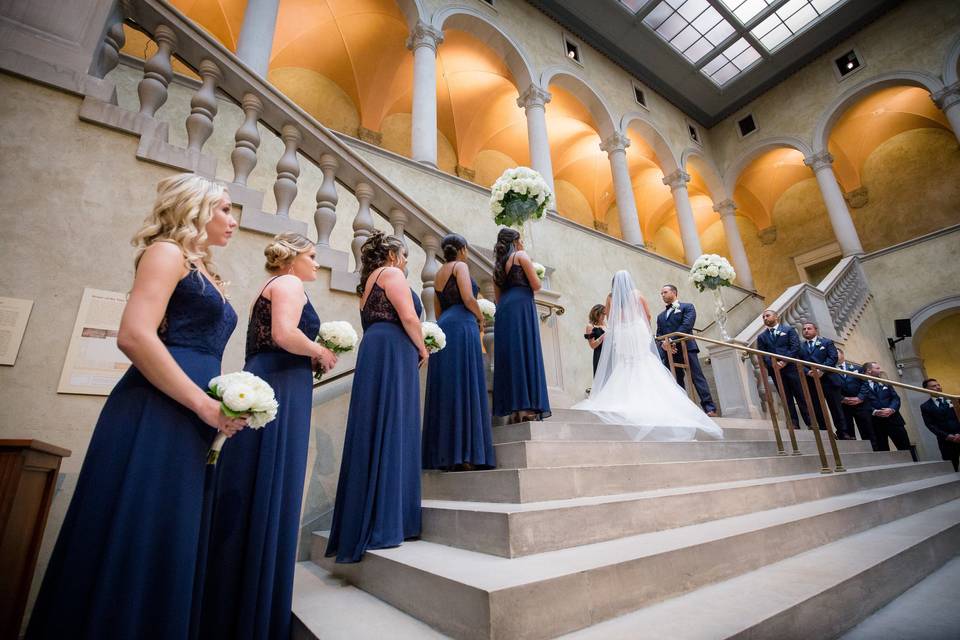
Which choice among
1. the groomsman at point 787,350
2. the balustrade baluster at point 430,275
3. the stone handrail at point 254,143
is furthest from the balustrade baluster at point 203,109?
the groomsman at point 787,350

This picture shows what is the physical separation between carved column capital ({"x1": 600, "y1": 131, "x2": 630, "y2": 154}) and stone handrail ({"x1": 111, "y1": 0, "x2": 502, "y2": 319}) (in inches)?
380

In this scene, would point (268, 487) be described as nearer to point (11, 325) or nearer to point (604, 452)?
point (11, 325)

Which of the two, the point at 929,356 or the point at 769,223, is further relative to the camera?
the point at 769,223

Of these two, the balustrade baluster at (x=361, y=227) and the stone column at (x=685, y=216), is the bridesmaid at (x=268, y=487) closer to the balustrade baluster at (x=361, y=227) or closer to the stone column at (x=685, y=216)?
the balustrade baluster at (x=361, y=227)

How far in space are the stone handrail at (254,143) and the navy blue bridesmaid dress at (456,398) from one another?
0.52 metres

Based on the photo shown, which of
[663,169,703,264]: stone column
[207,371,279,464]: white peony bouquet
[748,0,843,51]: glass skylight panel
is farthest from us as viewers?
[748,0,843,51]: glass skylight panel

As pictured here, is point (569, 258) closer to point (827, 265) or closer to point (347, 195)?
point (347, 195)

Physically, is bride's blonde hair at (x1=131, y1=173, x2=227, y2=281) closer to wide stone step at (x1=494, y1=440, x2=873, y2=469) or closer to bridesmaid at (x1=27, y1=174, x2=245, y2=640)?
bridesmaid at (x1=27, y1=174, x2=245, y2=640)

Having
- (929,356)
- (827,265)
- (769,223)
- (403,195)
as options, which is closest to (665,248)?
(769,223)

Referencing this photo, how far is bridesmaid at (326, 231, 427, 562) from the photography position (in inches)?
81.7

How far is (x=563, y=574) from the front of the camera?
4.84ft

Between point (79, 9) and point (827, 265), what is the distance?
2046 centimetres

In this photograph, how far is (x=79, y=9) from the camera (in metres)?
2.79

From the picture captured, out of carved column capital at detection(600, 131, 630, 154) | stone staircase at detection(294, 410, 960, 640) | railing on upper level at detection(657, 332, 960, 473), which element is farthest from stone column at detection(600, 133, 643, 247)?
stone staircase at detection(294, 410, 960, 640)
